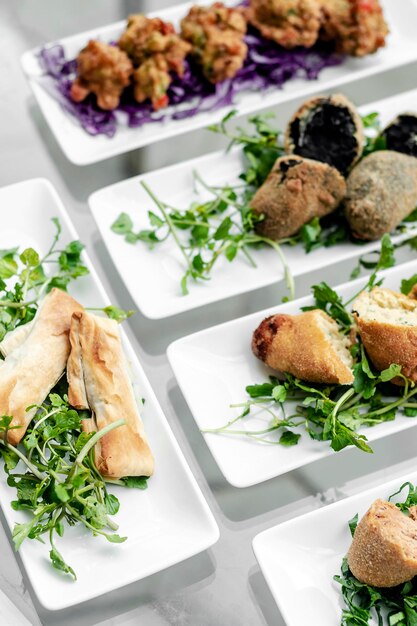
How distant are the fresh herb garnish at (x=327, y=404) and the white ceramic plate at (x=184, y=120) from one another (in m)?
0.88

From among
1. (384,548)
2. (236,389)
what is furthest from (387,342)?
(384,548)

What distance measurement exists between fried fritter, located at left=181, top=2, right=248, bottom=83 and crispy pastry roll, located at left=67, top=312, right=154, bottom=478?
114cm

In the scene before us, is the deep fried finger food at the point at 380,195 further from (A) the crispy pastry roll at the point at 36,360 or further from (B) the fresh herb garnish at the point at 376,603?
(B) the fresh herb garnish at the point at 376,603

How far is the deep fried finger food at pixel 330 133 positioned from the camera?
267 centimetres

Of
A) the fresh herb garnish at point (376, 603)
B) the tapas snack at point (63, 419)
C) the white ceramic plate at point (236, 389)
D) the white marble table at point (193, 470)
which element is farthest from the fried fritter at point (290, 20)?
the fresh herb garnish at point (376, 603)

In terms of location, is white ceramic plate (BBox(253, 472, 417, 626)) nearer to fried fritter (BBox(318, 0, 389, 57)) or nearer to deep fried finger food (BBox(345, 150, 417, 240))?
deep fried finger food (BBox(345, 150, 417, 240))

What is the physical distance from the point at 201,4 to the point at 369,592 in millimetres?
2144

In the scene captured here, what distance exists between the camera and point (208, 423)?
227cm

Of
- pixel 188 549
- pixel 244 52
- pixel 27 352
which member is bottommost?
pixel 188 549

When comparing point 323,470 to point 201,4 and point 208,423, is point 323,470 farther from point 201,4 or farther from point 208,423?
point 201,4

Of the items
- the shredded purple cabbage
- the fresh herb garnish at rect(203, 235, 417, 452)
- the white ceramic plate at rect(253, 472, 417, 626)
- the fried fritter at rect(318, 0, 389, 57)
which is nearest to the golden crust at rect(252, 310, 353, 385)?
the fresh herb garnish at rect(203, 235, 417, 452)

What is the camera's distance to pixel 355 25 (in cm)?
305

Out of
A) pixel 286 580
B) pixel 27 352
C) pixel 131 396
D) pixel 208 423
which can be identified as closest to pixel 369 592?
pixel 286 580

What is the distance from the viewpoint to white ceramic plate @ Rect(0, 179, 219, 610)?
1.99m
